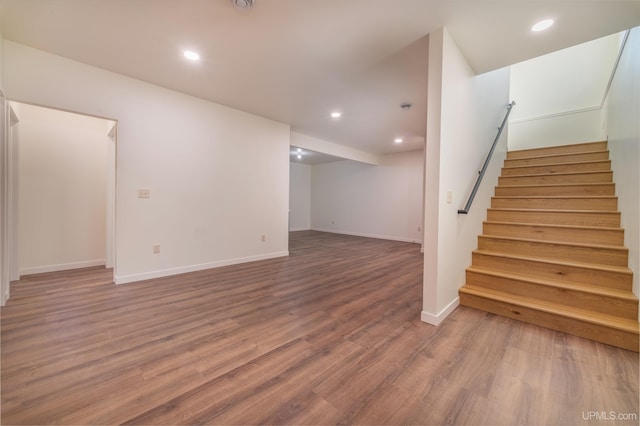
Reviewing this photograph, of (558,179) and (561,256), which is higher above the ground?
A: (558,179)

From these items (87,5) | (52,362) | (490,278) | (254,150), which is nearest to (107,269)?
(52,362)

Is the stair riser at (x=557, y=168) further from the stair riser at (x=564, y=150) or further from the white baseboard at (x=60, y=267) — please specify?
the white baseboard at (x=60, y=267)

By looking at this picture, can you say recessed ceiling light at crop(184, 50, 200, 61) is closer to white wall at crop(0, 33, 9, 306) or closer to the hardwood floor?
white wall at crop(0, 33, 9, 306)

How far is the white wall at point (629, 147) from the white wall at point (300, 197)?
24.1 feet

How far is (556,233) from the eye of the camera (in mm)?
2713

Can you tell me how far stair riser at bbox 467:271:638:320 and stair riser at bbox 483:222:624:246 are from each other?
75 cm

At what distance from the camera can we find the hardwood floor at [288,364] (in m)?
1.25

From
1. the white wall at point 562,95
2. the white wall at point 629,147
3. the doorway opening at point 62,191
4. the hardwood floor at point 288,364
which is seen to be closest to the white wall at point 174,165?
the doorway opening at point 62,191

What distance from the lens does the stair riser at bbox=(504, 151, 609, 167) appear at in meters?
3.43

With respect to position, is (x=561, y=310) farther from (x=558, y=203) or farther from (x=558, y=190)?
(x=558, y=190)

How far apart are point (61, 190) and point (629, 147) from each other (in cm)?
690

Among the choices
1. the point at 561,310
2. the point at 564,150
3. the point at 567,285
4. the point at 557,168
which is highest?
the point at 564,150

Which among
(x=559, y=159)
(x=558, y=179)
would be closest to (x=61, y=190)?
(x=558, y=179)

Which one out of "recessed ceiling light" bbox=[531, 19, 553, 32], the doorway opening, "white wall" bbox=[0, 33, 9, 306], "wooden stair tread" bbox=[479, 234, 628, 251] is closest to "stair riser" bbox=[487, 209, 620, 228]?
"wooden stair tread" bbox=[479, 234, 628, 251]
